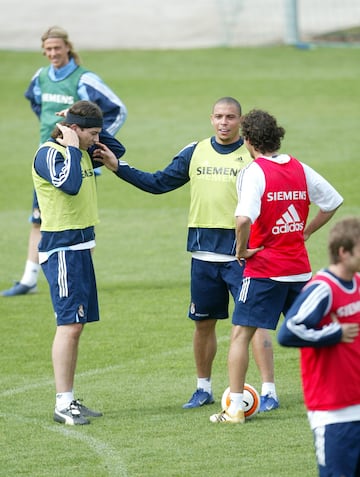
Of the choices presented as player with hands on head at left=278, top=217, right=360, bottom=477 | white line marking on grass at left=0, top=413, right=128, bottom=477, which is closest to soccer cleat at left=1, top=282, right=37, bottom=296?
white line marking on grass at left=0, top=413, right=128, bottom=477

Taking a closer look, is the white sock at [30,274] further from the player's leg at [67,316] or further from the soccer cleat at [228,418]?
the soccer cleat at [228,418]

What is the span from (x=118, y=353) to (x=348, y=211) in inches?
284

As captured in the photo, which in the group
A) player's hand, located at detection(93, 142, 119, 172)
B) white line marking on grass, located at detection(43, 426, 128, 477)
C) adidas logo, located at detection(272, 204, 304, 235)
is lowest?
white line marking on grass, located at detection(43, 426, 128, 477)

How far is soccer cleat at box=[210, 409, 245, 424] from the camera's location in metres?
8.12

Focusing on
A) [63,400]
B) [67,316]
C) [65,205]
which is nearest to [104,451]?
[63,400]

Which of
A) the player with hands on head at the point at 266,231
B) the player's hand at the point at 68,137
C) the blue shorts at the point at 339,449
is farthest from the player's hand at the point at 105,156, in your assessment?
the blue shorts at the point at 339,449

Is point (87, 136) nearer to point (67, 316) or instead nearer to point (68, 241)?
point (68, 241)

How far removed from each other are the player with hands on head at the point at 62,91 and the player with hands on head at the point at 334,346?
6.43 m

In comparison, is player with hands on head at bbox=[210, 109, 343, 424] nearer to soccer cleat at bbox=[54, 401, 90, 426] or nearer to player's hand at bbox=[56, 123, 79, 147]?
soccer cleat at bbox=[54, 401, 90, 426]

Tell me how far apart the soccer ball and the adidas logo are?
1.15 m

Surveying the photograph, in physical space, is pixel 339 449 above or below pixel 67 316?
below

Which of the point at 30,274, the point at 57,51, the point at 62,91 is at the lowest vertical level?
the point at 30,274

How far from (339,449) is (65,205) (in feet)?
10.9

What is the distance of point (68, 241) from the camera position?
830 centimetres
